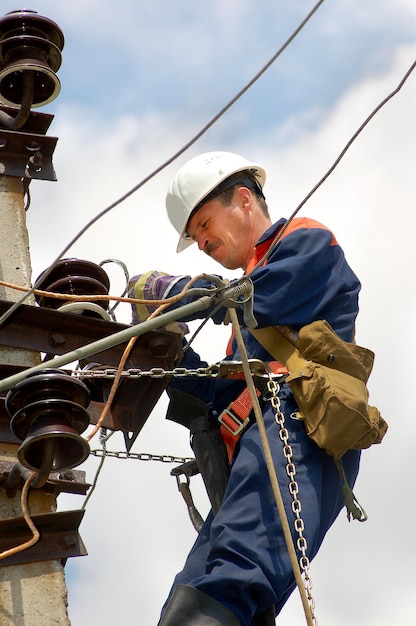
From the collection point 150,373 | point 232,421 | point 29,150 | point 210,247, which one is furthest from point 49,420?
point 29,150

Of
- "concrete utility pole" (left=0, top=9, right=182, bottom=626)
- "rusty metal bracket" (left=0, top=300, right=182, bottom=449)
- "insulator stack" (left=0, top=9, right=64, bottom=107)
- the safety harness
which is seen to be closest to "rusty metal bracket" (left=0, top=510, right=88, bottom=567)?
"concrete utility pole" (left=0, top=9, right=182, bottom=626)

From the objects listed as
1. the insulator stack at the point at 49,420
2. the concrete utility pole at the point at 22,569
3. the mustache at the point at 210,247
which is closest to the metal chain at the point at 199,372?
the concrete utility pole at the point at 22,569

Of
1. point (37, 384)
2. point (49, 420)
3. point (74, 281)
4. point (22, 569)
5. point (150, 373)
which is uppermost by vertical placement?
point (74, 281)

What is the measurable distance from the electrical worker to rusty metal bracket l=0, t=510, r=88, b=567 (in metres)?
0.44

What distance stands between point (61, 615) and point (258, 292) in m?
1.41

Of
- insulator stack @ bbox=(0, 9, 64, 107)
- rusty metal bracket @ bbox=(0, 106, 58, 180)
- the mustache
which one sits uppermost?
insulator stack @ bbox=(0, 9, 64, 107)

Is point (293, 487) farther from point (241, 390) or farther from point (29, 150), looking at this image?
point (29, 150)

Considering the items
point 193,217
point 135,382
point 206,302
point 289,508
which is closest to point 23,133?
point 193,217

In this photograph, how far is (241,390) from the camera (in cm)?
588

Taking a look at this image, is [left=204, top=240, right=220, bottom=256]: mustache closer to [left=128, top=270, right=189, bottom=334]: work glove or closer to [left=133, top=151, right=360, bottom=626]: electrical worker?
[left=133, top=151, right=360, bottom=626]: electrical worker

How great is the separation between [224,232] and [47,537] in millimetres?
1651

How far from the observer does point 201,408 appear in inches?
236

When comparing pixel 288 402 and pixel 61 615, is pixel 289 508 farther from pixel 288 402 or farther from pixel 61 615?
pixel 61 615

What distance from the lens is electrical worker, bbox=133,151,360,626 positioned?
4.95 m
